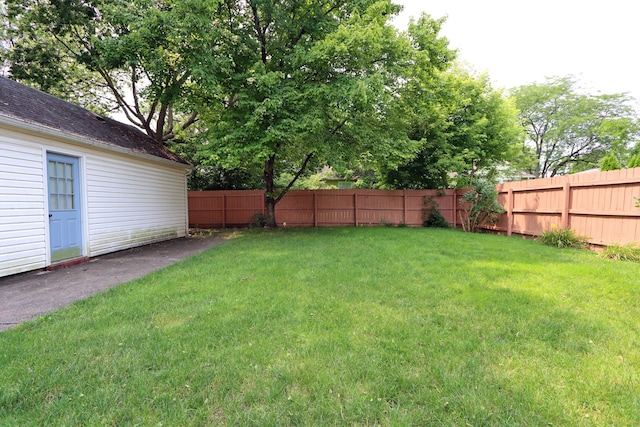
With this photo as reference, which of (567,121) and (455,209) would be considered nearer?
(455,209)

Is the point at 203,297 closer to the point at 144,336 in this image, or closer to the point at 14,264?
the point at 144,336

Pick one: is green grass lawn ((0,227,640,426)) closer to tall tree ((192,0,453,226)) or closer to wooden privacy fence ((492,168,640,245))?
wooden privacy fence ((492,168,640,245))

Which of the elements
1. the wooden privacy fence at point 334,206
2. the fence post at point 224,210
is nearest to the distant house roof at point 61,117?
the fence post at point 224,210

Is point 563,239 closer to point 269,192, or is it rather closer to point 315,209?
point 315,209

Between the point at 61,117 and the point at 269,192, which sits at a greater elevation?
the point at 61,117

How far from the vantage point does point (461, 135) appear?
→ 527 inches

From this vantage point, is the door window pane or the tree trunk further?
the tree trunk

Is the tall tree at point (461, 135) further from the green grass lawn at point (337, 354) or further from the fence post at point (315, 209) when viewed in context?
the green grass lawn at point (337, 354)

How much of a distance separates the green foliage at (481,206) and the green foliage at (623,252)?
12.6 ft

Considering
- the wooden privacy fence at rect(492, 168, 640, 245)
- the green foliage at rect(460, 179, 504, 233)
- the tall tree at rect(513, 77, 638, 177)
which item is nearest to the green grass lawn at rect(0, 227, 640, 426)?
the wooden privacy fence at rect(492, 168, 640, 245)

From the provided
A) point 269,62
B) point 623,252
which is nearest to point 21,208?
point 269,62

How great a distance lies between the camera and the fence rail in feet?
43.1

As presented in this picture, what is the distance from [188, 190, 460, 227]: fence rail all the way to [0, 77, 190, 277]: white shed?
4.19 meters

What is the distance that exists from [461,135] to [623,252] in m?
8.74
